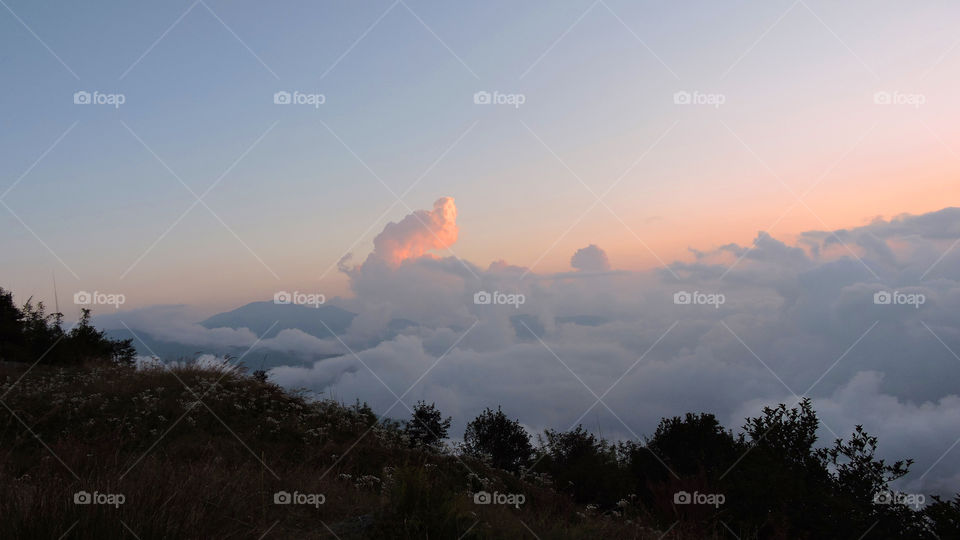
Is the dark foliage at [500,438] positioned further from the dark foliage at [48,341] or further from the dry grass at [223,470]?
the dark foliage at [48,341]

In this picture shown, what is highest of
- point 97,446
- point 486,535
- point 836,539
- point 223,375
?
point 223,375

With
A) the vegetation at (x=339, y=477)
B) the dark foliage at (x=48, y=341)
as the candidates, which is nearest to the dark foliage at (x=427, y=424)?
the vegetation at (x=339, y=477)

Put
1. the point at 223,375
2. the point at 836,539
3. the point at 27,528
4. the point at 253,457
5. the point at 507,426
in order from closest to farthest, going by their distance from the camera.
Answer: the point at 27,528, the point at 836,539, the point at 253,457, the point at 223,375, the point at 507,426

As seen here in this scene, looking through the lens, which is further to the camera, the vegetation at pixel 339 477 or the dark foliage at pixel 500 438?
the dark foliage at pixel 500 438

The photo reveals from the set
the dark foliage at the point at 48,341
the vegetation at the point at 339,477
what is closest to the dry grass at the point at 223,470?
the vegetation at the point at 339,477

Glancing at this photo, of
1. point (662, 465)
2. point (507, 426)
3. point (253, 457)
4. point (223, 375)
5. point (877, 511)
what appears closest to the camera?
point (877, 511)

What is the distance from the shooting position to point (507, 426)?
67.1 ft

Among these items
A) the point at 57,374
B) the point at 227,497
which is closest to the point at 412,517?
the point at 227,497

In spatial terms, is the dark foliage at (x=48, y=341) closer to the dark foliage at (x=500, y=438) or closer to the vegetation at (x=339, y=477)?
→ the vegetation at (x=339, y=477)

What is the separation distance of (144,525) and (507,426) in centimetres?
1624

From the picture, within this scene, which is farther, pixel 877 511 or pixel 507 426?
pixel 507 426

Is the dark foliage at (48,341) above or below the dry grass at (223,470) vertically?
above

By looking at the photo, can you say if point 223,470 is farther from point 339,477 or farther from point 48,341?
point 48,341

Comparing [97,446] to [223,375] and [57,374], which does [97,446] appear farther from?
[57,374]
